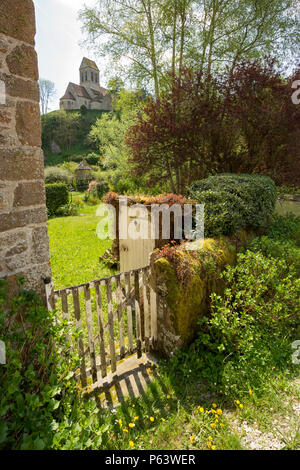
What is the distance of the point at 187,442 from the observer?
1962 mm

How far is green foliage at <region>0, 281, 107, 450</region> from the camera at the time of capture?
1.37 meters

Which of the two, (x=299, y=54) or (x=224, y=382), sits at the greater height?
(x=299, y=54)

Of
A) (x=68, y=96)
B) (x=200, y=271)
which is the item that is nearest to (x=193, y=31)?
(x=200, y=271)

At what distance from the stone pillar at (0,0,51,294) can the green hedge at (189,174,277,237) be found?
8.54 feet

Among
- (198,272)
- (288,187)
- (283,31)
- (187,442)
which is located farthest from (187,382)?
(283,31)

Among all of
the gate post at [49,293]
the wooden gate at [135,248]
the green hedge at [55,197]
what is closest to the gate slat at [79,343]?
the gate post at [49,293]

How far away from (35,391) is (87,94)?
58.5 m

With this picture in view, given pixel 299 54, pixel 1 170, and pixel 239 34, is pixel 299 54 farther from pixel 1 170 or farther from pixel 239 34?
pixel 1 170

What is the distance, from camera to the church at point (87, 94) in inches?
1898

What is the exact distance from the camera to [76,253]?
23.0ft

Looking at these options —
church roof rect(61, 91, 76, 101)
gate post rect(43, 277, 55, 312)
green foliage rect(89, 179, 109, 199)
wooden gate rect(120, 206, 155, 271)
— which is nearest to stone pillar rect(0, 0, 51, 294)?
gate post rect(43, 277, 55, 312)

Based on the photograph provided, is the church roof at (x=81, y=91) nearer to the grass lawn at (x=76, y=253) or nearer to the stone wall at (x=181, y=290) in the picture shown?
the grass lawn at (x=76, y=253)

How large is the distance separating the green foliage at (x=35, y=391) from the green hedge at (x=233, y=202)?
2684mm

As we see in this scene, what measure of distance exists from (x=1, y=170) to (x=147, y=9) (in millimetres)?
8716
